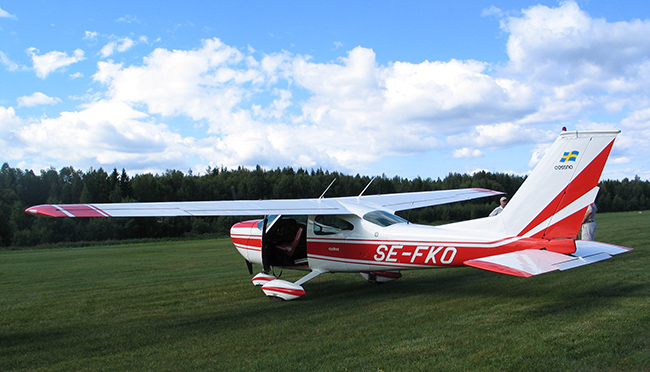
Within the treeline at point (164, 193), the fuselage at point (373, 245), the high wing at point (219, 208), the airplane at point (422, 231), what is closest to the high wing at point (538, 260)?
the airplane at point (422, 231)

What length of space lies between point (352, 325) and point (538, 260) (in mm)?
2482

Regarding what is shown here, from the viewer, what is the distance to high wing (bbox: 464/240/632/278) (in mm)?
5195

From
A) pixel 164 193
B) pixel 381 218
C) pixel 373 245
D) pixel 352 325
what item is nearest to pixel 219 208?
pixel 373 245

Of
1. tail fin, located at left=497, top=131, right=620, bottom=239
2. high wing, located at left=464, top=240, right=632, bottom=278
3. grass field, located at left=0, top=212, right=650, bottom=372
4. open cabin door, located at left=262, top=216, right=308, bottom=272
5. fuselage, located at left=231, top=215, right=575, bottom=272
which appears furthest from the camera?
open cabin door, located at left=262, top=216, right=308, bottom=272

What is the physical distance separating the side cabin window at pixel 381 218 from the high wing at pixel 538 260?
67.9 inches

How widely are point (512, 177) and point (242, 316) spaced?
7292cm

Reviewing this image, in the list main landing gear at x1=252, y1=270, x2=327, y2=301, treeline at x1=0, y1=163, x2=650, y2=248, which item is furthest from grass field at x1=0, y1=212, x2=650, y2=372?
treeline at x1=0, y1=163, x2=650, y2=248

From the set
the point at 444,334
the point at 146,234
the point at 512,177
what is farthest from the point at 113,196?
the point at 512,177

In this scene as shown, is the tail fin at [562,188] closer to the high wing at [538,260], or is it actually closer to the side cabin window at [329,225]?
the high wing at [538,260]

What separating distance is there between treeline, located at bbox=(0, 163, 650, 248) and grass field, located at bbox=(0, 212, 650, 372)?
3273 cm

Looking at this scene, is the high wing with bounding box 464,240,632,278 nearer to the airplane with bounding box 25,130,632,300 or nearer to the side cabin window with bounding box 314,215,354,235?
the airplane with bounding box 25,130,632,300

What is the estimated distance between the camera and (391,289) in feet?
26.6

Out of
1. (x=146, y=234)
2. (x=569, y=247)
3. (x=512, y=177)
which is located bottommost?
(x=146, y=234)

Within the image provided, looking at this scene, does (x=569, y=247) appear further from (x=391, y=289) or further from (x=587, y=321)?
(x=391, y=289)
